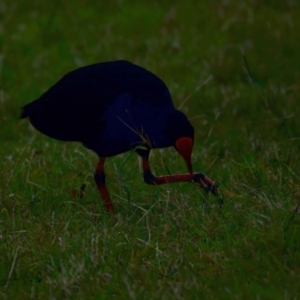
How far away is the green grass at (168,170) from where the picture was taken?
4000 mm

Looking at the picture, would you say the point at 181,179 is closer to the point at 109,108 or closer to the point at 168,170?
the point at 168,170

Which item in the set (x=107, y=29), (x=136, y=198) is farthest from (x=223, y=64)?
(x=136, y=198)

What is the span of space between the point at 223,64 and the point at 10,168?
9.28ft

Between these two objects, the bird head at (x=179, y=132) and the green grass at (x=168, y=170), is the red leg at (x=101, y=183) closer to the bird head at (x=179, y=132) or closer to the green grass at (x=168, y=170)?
the green grass at (x=168, y=170)

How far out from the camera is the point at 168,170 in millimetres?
4820

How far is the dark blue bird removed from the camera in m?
4.74

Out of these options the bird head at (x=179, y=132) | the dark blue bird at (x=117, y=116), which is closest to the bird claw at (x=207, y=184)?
the dark blue bird at (x=117, y=116)

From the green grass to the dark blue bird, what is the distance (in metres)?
0.20

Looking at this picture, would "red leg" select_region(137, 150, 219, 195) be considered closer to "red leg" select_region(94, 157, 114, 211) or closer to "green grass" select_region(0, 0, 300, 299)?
"green grass" select_region(0, 0, 300, 299)

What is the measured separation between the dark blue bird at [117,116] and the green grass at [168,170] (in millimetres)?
204

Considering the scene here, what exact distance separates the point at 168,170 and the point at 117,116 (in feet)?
1.22

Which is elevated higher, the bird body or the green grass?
the bird body

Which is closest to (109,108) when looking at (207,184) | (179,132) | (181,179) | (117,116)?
(117,116)

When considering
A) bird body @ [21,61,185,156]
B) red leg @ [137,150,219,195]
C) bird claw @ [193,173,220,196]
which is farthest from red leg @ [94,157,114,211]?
bird claw @ [193,173,220,196]
